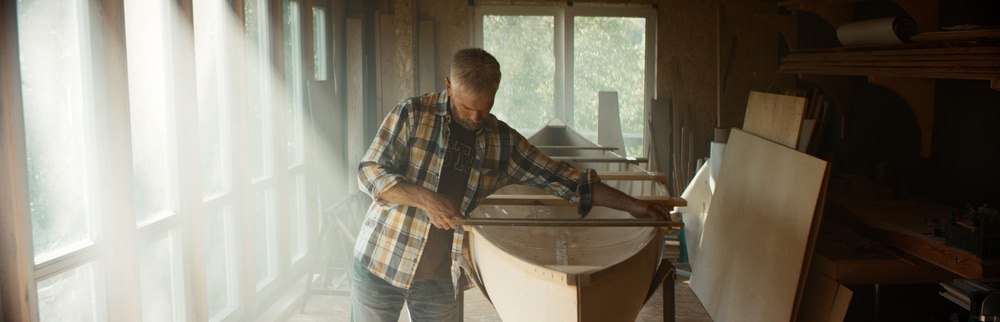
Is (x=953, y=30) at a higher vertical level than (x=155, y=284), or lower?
higher

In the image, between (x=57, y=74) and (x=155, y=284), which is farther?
(x=155, y=284)

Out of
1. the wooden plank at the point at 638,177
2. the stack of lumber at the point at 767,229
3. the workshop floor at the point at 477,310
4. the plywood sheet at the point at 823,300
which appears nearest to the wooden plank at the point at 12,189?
→ the workshop floor at the point at 477,310

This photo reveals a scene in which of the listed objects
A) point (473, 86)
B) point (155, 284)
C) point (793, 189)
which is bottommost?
point (155, 284)

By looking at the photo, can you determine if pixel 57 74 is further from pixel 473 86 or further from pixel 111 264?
pixel 473 86

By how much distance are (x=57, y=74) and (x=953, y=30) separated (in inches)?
134

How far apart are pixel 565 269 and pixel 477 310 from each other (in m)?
2.65

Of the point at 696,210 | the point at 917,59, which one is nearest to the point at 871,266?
the point at 917,59

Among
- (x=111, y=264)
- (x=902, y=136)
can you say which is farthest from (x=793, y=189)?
(x=111, y=264)

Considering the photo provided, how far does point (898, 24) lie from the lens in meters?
4.09

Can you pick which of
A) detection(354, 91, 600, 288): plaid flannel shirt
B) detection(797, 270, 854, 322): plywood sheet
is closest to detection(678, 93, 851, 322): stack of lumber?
detection(797, 270, 854, 322): plywood sheet

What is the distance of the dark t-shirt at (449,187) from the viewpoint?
8.97ft

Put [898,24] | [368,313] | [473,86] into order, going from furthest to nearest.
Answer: [898,24]
[368,313]
[473,86]

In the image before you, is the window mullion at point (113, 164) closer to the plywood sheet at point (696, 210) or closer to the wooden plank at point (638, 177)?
the wooden plank at point (638, 177)

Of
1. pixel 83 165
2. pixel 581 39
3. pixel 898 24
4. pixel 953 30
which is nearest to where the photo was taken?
pixel 83 165
